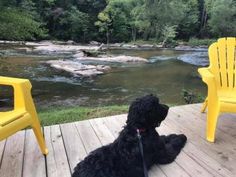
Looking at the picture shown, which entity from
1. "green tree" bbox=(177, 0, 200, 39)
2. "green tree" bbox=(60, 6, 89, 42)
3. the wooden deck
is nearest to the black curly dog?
the wooden deck

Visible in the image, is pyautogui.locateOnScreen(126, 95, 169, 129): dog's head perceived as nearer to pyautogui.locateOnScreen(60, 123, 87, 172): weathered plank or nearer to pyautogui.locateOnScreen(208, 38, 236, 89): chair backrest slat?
pyautogui.locateOnScreen(60, 123, 87, 172): weathered plank

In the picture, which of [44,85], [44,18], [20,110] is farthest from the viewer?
[44,18]

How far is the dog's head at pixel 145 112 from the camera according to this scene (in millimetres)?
1697

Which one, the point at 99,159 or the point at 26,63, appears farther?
the point at 26,63

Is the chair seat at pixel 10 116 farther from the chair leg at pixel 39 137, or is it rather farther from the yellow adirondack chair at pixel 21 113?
the chair leg at pixel 39 137

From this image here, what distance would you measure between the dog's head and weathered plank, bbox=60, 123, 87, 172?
0.61 metres

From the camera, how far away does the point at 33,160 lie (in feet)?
6.93

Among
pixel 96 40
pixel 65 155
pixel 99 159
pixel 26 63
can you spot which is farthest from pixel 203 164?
pixel 96 40

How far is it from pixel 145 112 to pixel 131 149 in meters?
0.27

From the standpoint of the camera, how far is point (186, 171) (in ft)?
6.32

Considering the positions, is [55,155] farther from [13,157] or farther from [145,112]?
[145,112]

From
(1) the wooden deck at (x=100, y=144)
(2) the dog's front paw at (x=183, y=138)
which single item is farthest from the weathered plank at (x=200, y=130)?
(2) the dog's front paw at (x=183, y=138)

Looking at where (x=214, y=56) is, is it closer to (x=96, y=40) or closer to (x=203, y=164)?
(x=203, y=164)

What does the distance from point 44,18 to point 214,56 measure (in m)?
21.2
